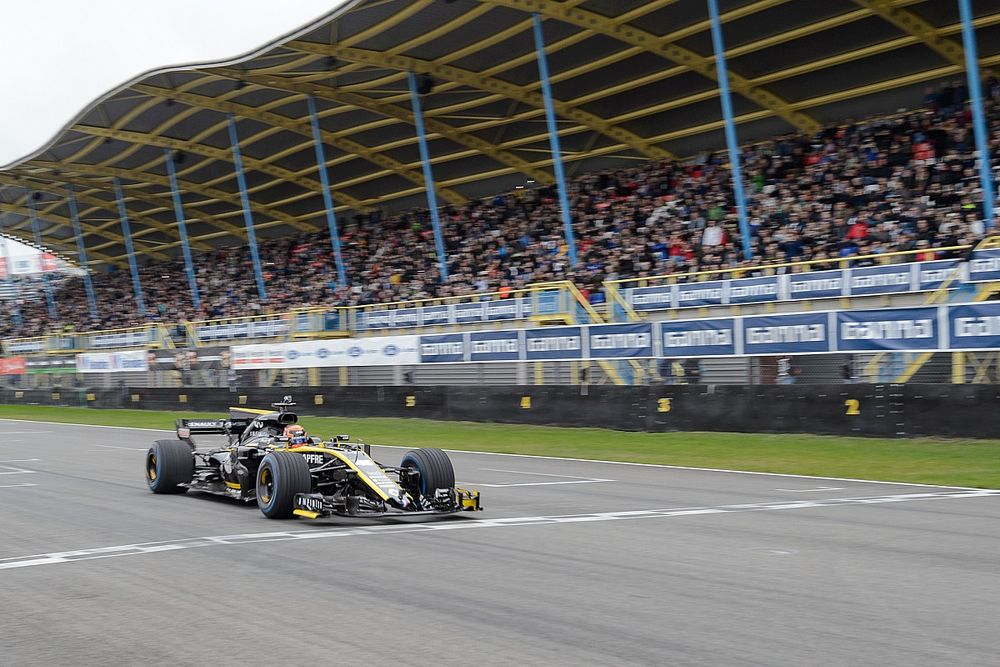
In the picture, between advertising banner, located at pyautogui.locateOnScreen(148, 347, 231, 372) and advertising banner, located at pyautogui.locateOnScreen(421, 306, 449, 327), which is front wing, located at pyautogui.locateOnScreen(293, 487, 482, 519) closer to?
advertising banner, located at pyautogui.locateOnScreen(421, 306, 449, 327)

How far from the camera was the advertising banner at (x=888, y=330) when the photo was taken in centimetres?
1861

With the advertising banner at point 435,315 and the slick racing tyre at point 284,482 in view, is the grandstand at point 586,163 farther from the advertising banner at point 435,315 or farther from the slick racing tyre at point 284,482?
the slick racing tyre at point 284,482

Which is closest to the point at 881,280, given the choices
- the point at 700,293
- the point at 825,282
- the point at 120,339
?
the point at 825,282

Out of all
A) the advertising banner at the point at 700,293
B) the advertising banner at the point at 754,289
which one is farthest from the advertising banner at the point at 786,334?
the advertising banner at the point at 700,293

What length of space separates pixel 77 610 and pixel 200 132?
46770mm

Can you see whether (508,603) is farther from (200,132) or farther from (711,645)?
(200,132)

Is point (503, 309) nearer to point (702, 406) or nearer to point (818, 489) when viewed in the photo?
point (702, 406)

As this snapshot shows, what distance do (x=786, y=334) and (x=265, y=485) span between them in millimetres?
12614

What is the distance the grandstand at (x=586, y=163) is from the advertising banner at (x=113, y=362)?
105 centimetres

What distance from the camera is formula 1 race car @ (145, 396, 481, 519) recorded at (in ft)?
35.5

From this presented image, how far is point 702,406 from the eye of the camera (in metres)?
21.5

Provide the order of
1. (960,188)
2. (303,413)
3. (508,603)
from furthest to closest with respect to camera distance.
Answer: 1. (303,413)
2. (960,188)
3. (508,603)

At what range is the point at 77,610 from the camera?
7.04 m

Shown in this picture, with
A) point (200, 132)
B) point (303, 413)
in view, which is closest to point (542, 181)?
point (200, 132)
